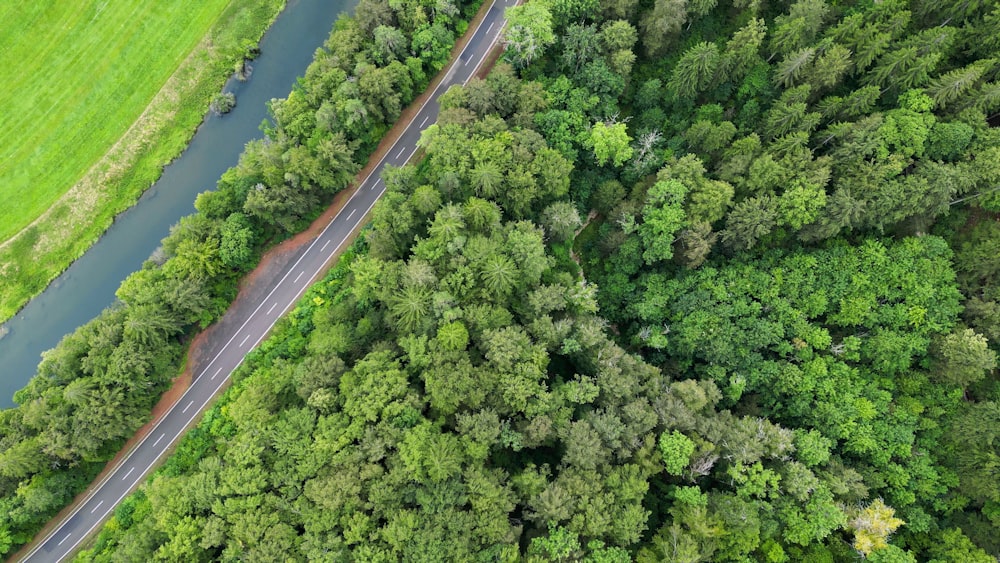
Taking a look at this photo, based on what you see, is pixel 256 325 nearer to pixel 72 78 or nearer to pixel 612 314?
pixel 612 314

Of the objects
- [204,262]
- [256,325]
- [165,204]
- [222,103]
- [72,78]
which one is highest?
[72,78]

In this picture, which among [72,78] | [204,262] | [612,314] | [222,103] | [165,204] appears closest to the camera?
[204,262]

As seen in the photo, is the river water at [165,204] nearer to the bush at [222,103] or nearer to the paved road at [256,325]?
the bush at [222,103]

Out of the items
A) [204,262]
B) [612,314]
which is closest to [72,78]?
[204,262]

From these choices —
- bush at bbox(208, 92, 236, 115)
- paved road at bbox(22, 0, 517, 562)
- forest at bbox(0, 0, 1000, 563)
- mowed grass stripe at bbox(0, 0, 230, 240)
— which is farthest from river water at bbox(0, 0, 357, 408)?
paved road at bbox(22, 0, 517, 562)

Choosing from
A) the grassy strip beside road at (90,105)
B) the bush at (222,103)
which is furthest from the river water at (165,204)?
the grassy strip beside road at (90,105)

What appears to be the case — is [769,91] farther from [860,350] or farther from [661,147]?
[860,350]

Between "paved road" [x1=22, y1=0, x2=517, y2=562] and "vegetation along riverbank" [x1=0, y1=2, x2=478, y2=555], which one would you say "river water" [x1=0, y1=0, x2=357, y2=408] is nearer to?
"vegetation along riverbank" [x1=0, y1=2, x2=478, y2=555]
